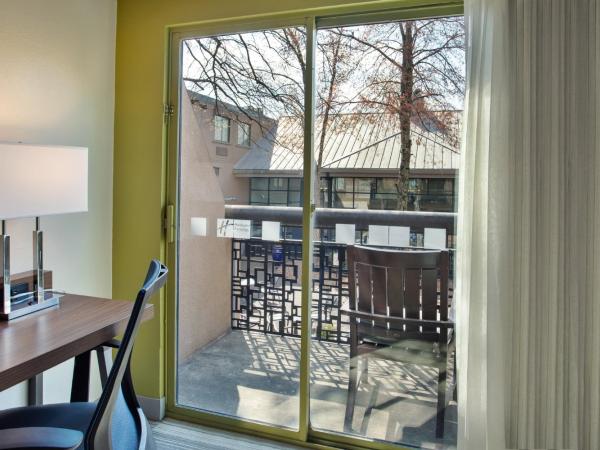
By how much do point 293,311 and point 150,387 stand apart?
3.29 feet

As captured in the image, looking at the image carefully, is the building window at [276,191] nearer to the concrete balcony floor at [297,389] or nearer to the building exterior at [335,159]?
the building exterior at [335,159]

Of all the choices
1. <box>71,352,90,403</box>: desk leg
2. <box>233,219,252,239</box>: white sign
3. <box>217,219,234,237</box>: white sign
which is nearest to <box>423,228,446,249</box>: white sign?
<box>233,219,252,239</box>: white sign

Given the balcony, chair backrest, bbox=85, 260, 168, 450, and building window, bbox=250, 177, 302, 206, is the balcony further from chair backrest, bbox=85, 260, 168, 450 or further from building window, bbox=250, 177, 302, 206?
chair backrest, bbox=85, 260, 168, 450

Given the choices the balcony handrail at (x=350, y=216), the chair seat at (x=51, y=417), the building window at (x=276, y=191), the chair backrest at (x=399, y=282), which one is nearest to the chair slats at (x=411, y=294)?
the chair backrest at (x=399, y=282)

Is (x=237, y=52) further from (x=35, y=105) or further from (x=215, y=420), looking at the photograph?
(x=215, y=420)

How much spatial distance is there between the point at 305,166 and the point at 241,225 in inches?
19.4

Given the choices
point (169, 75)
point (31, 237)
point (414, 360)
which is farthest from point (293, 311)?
point (169, 75)

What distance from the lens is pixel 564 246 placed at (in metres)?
1.86

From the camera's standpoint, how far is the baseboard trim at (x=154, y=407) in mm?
2605

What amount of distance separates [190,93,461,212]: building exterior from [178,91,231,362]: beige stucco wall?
0.23ft

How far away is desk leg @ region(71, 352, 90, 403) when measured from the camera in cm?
172

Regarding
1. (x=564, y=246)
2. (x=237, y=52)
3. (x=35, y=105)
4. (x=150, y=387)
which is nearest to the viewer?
(x=564, y=246)

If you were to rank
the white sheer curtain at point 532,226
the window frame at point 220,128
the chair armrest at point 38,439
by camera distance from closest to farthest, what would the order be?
the chair armrest at point 38,439, the white sheer curtain at point 532,226, the window frame at point 220,128

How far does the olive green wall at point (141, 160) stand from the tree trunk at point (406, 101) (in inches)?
50.3
